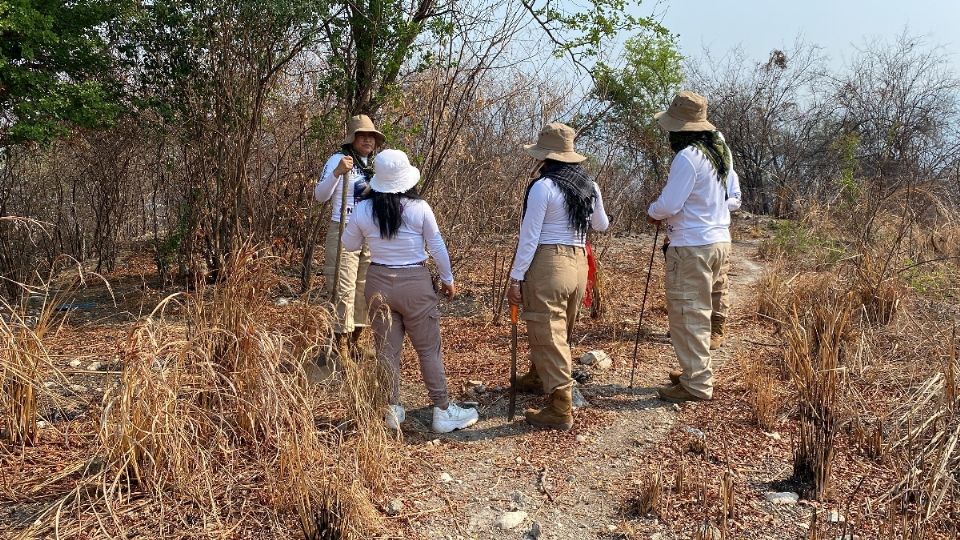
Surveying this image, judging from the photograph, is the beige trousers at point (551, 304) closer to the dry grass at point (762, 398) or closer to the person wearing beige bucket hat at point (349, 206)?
the dry grass at point (762, 398)

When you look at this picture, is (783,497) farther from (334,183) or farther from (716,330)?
(334,183)

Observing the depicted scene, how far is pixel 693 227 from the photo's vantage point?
159 inches

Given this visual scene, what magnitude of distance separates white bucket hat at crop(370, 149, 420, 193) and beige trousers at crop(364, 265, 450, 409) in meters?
0.41

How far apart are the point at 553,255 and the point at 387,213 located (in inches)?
34.7

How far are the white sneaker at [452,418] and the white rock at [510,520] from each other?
2.79 ft

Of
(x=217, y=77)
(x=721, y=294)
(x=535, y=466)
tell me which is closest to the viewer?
(x=535, y=466)

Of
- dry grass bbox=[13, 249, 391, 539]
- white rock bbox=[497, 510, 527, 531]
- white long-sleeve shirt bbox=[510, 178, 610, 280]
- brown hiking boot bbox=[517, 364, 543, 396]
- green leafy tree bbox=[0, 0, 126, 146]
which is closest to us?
dry grass bbox=[13, 249, 391, 539]

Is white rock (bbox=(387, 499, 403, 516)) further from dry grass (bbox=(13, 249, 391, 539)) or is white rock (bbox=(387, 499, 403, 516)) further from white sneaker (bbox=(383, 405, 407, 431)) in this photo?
white sneaker (bbox=(383, 405, 407, 431))

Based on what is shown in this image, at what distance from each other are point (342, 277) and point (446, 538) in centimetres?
220

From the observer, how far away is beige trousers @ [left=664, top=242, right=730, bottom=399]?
4.01 metres

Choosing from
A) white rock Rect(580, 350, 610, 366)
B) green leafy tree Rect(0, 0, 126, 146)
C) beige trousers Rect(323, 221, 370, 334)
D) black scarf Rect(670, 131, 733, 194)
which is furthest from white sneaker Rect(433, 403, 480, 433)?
green leafy tree Rect(0, 0, 126, 146)

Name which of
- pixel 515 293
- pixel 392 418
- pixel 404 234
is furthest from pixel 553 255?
pixel 392 418

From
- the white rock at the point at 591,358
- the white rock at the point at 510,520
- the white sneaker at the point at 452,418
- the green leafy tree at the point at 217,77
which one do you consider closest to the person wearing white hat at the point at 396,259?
the white sneaker at the point at 452,418

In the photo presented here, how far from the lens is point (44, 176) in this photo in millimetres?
7680
